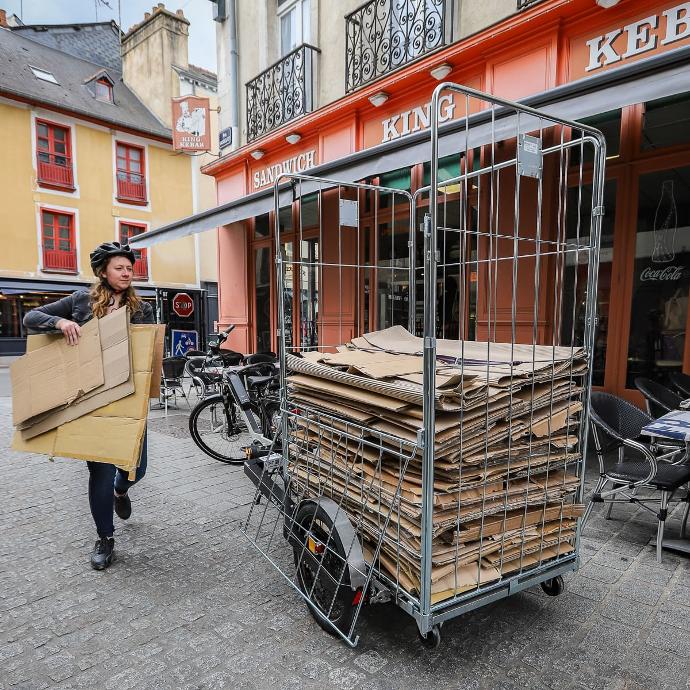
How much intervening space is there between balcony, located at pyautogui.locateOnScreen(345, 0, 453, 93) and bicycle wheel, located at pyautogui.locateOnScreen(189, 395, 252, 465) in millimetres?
4983

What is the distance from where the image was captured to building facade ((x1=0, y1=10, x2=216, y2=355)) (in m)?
A: 17.0

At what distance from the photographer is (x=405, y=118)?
636 centimetres

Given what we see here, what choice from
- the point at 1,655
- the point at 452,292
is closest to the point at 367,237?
the point at 452,292

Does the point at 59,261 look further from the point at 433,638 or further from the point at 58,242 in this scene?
the point at 433,638

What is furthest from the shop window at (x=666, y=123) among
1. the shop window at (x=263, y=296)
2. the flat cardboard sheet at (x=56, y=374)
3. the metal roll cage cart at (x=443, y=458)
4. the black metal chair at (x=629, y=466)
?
the shop window at (x=263, y=296)

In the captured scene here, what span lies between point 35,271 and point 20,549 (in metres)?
17.5

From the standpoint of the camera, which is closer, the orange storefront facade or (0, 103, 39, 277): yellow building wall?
the orange storefront facade

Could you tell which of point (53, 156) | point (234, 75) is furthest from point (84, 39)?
point (234, 75)

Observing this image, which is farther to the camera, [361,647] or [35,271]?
[35,271]

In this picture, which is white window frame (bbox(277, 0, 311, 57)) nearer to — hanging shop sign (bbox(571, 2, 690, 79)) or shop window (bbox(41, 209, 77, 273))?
hanging shop sign (bbox(571, 2, 690, 79))

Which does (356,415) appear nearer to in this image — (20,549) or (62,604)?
(62,604)

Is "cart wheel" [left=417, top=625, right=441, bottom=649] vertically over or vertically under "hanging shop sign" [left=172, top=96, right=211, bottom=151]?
under

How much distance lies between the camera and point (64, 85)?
63.2 feet

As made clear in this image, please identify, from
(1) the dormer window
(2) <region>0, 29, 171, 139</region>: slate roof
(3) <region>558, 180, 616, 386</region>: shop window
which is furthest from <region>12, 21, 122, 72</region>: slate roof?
(3) <region>558, 180, 616, 386</region>: shop window
